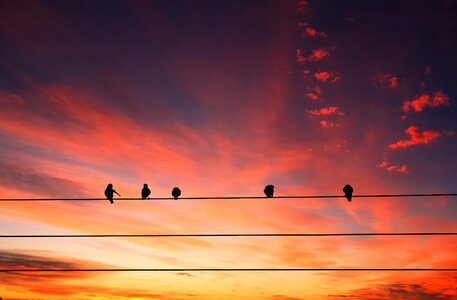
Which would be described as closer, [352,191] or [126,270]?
[126,270]

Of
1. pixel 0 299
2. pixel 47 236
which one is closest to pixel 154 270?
pixel 47 236

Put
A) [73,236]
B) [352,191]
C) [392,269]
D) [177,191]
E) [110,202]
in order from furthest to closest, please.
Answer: [177,191], [352,191], [110,202], [73,236], [392,269]

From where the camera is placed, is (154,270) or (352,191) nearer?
(154,270)

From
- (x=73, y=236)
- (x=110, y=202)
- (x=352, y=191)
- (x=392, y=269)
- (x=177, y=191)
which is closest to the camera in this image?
(x=392, y=269)

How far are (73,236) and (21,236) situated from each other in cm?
158

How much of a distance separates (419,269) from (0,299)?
1928 cm

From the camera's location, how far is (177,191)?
23.6m

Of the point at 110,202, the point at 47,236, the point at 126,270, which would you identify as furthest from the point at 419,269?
the point at 110,202

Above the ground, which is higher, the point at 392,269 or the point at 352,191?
the point at 352,191

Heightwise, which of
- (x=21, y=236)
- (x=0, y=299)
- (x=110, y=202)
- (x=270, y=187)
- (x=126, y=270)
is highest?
(x=270, y=187)

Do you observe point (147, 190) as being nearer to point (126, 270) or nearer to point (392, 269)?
point (126, 270)

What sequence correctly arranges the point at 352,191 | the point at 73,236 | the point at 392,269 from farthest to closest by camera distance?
the point at 352,191, the point at 73,236, the point at 392,269

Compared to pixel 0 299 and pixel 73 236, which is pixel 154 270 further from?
pixel 0 299

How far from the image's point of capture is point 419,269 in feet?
42.5
